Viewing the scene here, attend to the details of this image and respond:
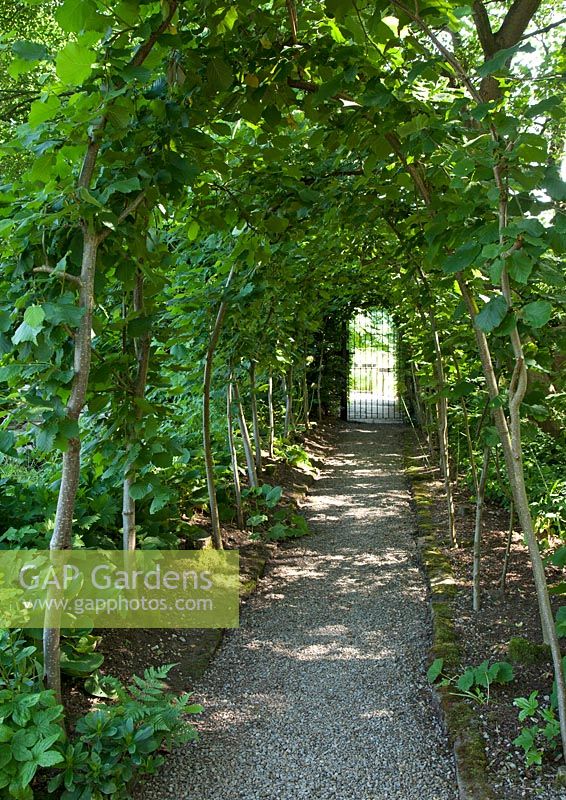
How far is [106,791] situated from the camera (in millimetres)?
1940

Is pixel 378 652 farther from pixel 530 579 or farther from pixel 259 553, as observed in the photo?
pixel 259 553

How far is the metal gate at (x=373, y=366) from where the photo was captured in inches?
544

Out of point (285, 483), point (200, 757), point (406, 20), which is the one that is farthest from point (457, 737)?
point (285, 483)

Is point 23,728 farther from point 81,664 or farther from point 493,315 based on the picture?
point 493,315

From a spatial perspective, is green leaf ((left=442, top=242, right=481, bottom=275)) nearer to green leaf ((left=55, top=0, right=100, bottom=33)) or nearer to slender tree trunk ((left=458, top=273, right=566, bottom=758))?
slender tree trunk ((left=458, top=273, right=566, bottom=758))

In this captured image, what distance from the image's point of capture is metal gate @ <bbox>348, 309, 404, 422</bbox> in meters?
13.8

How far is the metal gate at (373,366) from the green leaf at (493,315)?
1029 cm

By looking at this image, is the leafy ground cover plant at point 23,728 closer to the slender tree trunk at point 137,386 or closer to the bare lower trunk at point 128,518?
the slender tree trunk at point 137,386

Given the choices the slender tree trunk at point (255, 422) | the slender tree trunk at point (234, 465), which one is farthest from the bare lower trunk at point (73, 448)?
the slender tree trunk at point (255, 422)

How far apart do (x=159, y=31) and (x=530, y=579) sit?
3214 mm

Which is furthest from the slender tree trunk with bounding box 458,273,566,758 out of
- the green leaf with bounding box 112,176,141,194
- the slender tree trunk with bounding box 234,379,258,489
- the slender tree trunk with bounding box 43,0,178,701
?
the slender tree trunk with bounding box 234,379,258,489

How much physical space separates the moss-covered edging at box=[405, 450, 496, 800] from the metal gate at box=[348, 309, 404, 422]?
7.91m

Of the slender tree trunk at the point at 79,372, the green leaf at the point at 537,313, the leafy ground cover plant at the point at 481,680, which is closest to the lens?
the green leaf at the point at 537,313
